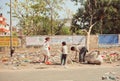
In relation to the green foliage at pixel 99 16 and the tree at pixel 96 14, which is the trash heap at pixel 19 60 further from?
the green foliage at pixel 99 16

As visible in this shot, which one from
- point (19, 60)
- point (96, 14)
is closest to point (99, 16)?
point (96, 14)

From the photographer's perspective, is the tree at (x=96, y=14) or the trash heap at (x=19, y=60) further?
the tree at (x=96, y=14)

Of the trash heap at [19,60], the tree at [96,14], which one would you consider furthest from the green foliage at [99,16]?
the trash heap at [19,60]

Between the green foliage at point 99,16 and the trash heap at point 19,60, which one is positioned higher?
the green foliage at point 99,16

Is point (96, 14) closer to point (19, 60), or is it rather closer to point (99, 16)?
point (99, 16)

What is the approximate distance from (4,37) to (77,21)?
17824 mm

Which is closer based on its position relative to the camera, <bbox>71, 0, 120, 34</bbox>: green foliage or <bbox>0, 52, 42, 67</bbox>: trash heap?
<bbox>0, 52, 42, 67</bbox>: trash heap

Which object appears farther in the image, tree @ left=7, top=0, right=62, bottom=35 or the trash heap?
tree @ left=7, top=0, right=62, bottom=35

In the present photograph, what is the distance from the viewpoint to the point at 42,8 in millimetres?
55406

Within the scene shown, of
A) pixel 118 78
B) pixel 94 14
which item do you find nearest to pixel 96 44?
pixel 94 14

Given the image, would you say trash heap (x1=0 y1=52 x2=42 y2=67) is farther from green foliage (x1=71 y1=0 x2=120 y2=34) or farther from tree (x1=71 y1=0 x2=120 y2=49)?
green foliage (x1=71 y1=0 x2=120 y2=34)

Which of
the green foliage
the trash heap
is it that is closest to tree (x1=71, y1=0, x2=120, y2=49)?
the green foliage

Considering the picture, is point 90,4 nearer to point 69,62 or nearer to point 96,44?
point 96,44

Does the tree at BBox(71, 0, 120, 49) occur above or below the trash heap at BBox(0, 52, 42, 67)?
above
